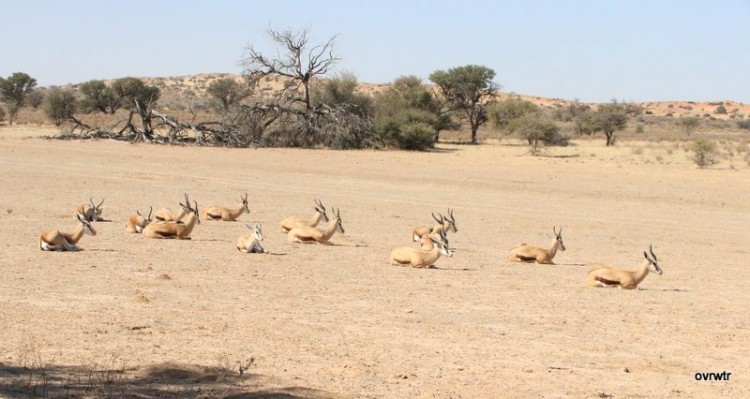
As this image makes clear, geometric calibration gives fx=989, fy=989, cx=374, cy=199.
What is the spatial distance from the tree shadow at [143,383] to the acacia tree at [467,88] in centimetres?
4871

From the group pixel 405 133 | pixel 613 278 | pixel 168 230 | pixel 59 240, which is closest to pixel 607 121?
pixel 405 133

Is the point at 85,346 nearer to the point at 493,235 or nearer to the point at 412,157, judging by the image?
the point at 493,235

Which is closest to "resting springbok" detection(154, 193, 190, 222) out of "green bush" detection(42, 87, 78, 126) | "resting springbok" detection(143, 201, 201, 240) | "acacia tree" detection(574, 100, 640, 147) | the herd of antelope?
the herd of antelope

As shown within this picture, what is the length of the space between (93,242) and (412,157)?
25.1m

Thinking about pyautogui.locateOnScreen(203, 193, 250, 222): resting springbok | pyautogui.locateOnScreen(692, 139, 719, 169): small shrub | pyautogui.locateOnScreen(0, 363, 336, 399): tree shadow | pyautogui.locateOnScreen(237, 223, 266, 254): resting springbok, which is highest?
pyautogui.locateOnScreen(692, 139, 719, 169): small shrub

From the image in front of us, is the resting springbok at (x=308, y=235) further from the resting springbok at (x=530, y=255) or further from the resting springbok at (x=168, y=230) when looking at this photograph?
the resting springbok at (x=530, y=255)

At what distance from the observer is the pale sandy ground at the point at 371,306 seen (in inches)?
344

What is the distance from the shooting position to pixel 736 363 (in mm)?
9805

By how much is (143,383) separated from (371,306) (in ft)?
14.6

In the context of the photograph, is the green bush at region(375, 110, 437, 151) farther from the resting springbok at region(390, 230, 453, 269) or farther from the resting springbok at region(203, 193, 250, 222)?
the resting springbok at region(390, 230, 453, 269)

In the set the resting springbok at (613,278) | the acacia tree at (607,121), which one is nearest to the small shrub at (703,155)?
the acacia tree at (607,121)

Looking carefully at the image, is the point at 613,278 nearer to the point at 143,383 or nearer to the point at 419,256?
the point at 419,256

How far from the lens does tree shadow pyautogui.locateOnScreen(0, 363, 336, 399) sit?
7.61 metres

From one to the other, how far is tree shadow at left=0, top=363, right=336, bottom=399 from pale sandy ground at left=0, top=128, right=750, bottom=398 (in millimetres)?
30
